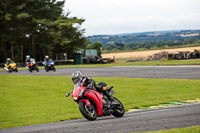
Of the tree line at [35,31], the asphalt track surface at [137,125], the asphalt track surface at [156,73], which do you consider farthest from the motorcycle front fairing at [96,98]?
the tree line at [35,31]

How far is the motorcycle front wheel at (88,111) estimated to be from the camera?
912cm

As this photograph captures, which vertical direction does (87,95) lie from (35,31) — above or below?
below

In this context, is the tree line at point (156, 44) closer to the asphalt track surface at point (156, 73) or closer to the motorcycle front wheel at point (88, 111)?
the asphalt track surface at point (156, 73)

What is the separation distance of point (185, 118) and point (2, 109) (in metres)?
7.79

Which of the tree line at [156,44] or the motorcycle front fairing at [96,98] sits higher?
the tree line at [156,44]

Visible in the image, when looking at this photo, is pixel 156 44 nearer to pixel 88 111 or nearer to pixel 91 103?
pixel 91 103

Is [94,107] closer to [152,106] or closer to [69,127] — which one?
[69,127]

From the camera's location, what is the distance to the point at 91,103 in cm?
950

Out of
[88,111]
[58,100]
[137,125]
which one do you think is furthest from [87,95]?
[58,100]

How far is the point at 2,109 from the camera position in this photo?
13633mm

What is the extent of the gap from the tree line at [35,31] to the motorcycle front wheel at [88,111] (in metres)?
52.6

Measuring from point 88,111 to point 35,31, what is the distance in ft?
194

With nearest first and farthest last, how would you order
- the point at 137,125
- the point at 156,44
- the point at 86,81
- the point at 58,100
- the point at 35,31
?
the point at 137,125 < the point at 86,81 < the point at 58,100 < the point at 35,31 < the point at 156,44

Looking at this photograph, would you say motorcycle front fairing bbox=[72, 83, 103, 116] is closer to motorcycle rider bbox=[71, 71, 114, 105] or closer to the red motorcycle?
the red motorcycle
